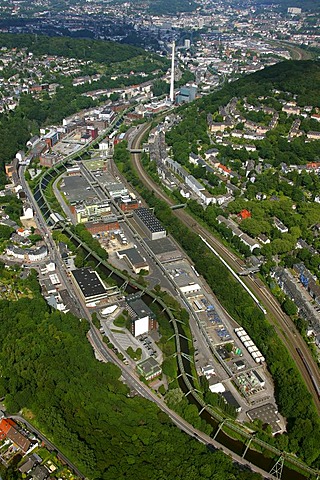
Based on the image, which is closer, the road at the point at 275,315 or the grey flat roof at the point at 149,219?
the road at the point at 275,315

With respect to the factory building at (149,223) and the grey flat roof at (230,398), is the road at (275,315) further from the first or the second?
the grey flat roof at (230,398)

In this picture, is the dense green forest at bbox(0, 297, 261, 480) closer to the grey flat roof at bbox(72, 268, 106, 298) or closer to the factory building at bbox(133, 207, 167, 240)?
the grey flat roof at bbox(72, 268, 106, 298)

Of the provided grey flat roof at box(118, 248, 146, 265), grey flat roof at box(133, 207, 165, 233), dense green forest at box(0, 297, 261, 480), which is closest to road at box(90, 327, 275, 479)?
dense green forest at box(0, 297, 261, 480)

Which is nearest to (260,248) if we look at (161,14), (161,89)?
(161,89)

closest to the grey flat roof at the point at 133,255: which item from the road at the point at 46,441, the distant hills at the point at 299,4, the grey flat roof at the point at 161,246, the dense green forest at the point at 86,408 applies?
the grey flat roof at the point at 161,246

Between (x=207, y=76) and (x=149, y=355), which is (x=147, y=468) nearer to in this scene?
(x=149, y=355)

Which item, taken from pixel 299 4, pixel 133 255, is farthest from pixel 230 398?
pixel 299 4
